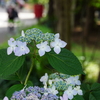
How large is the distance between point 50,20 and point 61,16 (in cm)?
508

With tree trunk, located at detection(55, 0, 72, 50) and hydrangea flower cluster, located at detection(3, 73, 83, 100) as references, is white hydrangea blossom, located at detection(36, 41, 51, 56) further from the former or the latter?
tree trunk, located at detection(55, 0, 72, 50)

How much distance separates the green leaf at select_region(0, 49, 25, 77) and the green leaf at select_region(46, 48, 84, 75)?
11 centimetres

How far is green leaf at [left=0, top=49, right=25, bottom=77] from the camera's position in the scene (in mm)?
907

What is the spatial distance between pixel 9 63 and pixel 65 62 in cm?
20

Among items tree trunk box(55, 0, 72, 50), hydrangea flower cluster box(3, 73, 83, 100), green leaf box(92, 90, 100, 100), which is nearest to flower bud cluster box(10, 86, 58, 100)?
→ hydrangea flower cluster box(3, 73, 83, 100)

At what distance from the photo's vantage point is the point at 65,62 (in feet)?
3.10

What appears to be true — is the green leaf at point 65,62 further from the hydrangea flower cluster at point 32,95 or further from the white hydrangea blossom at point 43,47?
the hydrangea flower cluster at point 32,95

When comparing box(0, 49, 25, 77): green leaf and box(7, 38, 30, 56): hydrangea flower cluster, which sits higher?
box(7, 38, 30, 56): hydrangea flower cluster

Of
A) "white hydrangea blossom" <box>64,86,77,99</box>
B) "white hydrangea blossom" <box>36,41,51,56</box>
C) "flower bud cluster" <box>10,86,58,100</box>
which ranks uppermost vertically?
"white hydrangea blossom" <box>36,41,51,56</box>

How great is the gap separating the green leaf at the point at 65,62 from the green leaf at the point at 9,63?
114 millimetres

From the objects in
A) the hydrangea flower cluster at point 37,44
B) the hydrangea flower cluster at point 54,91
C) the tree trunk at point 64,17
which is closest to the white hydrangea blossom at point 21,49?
the hydrangea flower cluster at point 37,44

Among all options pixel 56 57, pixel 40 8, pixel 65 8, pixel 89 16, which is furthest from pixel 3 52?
pixel 89 16

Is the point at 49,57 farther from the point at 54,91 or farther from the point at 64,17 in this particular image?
the point at 64,17

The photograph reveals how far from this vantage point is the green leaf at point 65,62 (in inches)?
36.4
